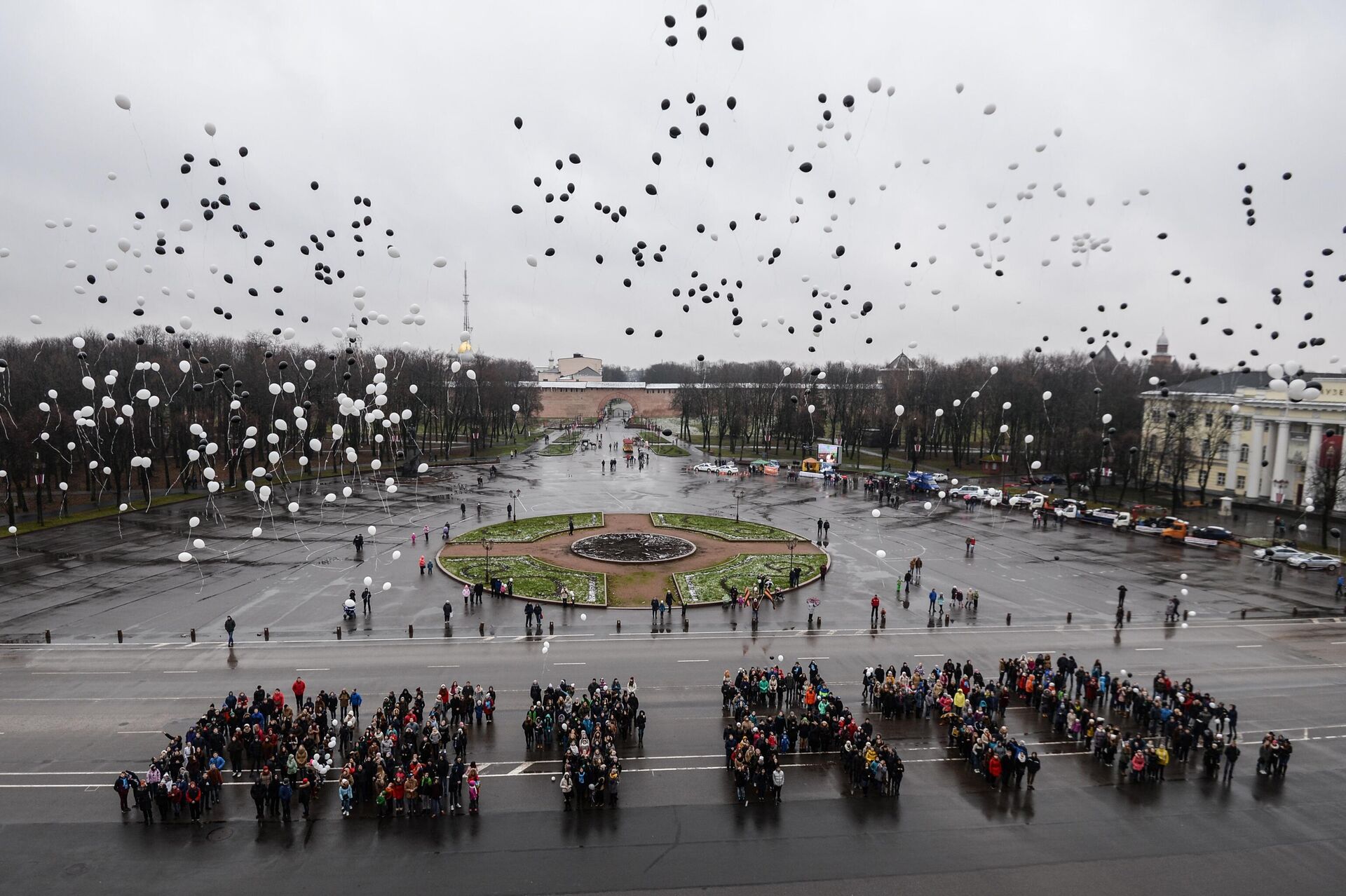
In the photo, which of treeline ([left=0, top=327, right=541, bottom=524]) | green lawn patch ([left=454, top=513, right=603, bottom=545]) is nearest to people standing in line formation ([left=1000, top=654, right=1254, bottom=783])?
treeline ([left=0, top=327, right=541, bottom=524])

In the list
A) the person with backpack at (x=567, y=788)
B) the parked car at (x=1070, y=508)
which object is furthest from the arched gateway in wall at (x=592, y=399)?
the person with backpack at (x=567, y=788)

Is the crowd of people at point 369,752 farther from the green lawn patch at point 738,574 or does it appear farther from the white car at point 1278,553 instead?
the white car at point 1278,553

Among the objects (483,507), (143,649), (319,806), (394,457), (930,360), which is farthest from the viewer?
(930,360)

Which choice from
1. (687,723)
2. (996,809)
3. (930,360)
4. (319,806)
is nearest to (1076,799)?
(996,809)

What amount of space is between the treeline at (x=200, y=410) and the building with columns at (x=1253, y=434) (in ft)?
175

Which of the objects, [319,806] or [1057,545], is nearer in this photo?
[319,806]

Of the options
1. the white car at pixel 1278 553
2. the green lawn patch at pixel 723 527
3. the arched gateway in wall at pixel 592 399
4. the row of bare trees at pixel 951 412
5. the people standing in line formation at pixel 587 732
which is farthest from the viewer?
the arched gateway in wall at pixel 592 399

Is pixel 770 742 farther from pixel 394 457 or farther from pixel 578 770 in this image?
pixel 394 457

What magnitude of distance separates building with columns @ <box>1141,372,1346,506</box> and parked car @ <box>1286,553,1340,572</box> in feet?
51.8

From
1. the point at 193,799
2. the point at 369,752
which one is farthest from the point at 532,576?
the point at 193,799

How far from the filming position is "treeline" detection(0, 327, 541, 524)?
127 ft

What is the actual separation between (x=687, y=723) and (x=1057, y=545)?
104ft

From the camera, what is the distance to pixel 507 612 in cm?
2814

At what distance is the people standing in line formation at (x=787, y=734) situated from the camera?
15.4 m
